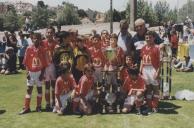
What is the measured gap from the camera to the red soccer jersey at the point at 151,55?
1127cm

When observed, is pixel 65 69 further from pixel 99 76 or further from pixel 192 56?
pixel 192 56

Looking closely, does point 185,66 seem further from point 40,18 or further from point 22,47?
point 40,18

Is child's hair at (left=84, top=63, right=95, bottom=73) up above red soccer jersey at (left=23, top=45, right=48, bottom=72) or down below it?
below

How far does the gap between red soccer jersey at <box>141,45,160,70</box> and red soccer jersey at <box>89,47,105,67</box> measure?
4.09 ft

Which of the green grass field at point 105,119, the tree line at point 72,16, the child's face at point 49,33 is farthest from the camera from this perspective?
the tree line at point 72,16

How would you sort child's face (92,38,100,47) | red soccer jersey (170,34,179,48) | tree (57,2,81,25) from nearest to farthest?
1. child's face (92,38,100,47)
2. red soccer jersey (170,34,179,48)
3. tree (57,2,81,25)

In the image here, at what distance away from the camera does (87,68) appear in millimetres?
11156

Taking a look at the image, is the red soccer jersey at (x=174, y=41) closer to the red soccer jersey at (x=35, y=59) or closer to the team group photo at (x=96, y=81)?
the team group photo at (x=96, y=81)

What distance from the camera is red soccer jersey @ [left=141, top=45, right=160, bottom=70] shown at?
37.0 feet

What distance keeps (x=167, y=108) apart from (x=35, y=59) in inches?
134

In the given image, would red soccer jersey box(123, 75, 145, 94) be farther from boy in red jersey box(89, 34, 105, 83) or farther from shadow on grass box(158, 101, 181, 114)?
boy in red jersey box(89, 34, 105, 83)

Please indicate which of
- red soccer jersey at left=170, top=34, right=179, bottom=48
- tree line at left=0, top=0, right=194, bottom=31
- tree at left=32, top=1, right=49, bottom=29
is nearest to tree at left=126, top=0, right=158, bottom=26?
tree line at left=0, top=0, right=194, bottom=31

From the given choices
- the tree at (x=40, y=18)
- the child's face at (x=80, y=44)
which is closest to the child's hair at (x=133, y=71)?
the child's face at (x=80, y=44)

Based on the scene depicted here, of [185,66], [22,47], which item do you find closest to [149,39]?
[185,66]
